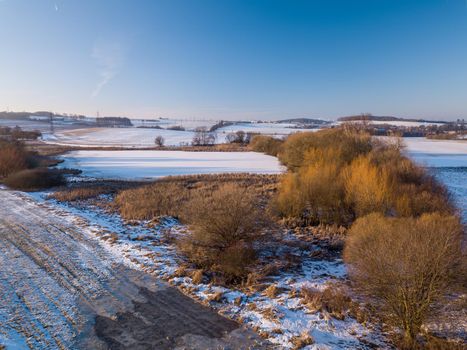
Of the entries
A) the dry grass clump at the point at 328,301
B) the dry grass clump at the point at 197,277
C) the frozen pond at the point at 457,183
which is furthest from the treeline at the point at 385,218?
the dry grass clump at the point at 197,277

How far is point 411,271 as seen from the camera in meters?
5.52

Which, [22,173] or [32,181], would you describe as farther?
[22,173]

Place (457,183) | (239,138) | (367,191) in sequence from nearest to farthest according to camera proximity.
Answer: (367,191)
(457,183)
(239,138)

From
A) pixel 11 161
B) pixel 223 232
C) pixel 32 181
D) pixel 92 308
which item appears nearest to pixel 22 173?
pixel 32 181

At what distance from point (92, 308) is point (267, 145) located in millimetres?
51921

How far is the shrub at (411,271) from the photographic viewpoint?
5.46 metres

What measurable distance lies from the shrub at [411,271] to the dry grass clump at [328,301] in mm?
674

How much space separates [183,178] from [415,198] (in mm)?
19876

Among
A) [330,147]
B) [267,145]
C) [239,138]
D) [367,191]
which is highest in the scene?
[239,138]

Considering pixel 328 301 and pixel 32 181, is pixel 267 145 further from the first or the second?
pixel 328 301

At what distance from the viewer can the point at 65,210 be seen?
49.5ft

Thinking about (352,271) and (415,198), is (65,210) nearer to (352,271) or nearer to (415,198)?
(352,271)

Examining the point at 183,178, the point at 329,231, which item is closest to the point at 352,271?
the point at 329,231

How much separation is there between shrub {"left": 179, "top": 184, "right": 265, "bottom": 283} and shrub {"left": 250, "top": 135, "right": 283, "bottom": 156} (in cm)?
4295
